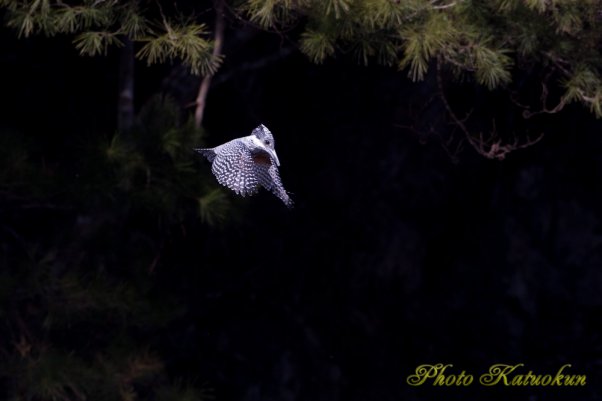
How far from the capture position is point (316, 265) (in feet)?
9.46

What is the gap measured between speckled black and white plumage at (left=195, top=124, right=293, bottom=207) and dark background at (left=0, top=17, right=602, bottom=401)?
3.66 ft

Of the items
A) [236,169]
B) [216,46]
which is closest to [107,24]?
[216,46]

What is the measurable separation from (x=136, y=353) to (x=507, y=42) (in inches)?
44.5

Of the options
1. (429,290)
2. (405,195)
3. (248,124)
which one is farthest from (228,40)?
(429,290)

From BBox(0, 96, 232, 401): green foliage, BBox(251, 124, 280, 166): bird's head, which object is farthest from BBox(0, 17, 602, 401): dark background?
BBox(251, 124, 280, 166): bird's head

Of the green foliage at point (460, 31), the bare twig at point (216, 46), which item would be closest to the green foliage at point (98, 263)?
the bare twig at point (216, 46)

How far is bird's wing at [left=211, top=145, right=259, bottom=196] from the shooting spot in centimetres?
139

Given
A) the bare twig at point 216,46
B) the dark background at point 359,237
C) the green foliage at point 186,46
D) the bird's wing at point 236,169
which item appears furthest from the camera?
the dark background at point 359,237

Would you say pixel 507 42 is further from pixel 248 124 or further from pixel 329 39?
pixel 248 124

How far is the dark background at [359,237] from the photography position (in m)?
2.65

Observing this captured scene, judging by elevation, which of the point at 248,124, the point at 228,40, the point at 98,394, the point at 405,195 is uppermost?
the point at 228,40

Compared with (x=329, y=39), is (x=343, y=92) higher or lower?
lower

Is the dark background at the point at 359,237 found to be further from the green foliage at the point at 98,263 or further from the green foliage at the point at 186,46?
the green foliage at the point at 186,46

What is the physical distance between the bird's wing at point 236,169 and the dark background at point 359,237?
1116mm
